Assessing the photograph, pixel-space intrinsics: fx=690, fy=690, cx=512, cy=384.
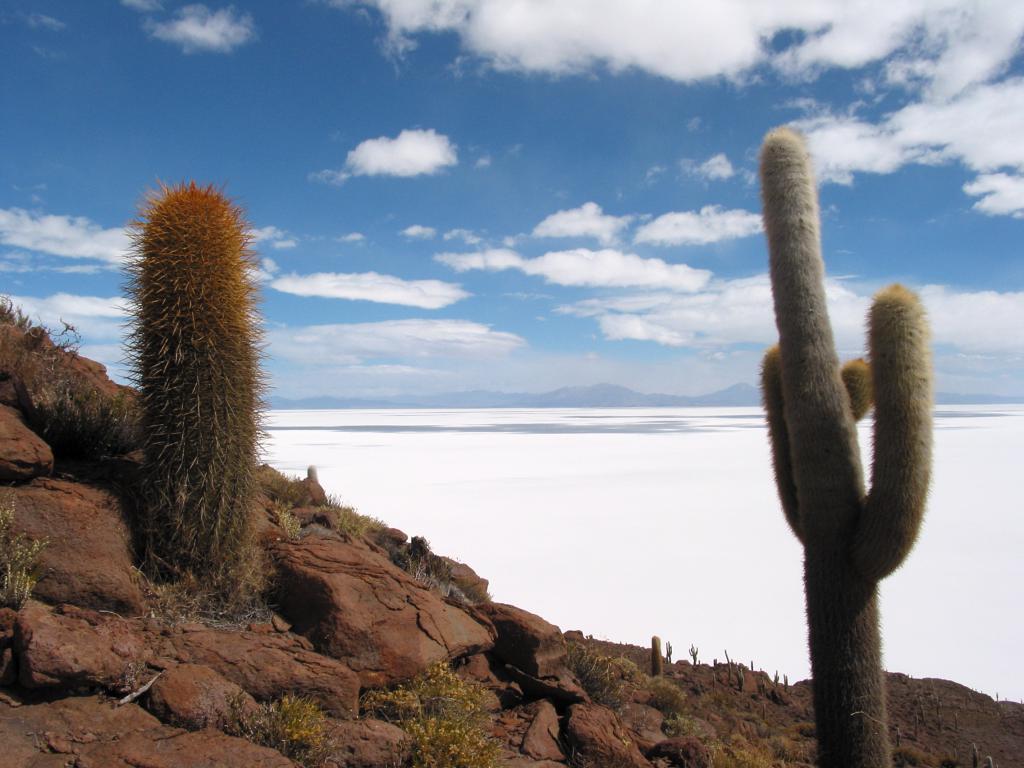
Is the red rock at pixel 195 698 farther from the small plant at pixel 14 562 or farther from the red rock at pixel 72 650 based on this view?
the small plant at pixel 14 562

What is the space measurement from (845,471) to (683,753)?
3057 millimetres

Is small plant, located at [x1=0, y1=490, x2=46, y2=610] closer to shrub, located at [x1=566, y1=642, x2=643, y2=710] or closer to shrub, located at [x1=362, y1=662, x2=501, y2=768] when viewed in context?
shrub, located at [x1=362, y1=662, x2=501, y2=768]

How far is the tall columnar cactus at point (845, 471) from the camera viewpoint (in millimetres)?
6418

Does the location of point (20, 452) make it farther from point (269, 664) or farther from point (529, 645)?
point (529, 645)

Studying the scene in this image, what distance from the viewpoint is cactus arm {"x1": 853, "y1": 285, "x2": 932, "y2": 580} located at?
20.8ft

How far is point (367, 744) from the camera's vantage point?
4500 millimetres

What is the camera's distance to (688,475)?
114 feet

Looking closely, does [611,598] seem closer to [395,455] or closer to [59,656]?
[59,656]

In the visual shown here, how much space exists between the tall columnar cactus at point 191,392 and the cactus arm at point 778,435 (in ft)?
18.9

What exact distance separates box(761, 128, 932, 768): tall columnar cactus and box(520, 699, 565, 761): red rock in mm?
2900

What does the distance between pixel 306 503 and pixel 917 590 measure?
13.5 metres

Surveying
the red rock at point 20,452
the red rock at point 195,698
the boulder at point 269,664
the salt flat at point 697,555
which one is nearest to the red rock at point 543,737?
the boulder at point 269,664

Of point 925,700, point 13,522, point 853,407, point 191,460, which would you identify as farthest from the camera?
point 925,700

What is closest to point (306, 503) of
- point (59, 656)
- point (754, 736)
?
point (59, 656)
